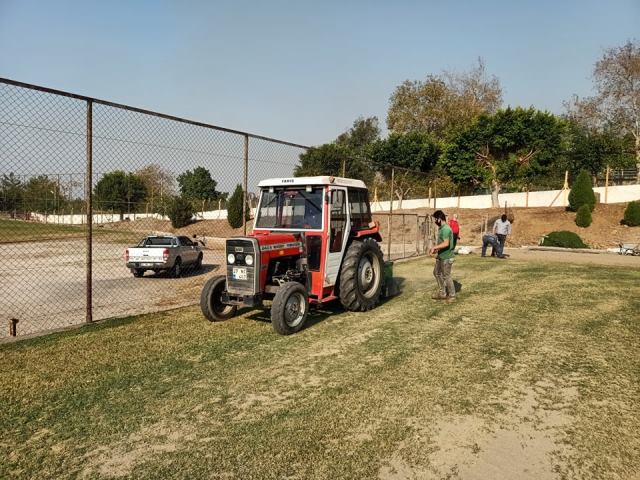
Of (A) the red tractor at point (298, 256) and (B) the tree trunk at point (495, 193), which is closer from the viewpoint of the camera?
(A) the red tractor at point (298, 256)

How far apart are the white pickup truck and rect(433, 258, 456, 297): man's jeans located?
9816mm

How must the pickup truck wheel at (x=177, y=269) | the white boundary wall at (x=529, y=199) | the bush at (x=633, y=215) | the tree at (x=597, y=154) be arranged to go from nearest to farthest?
the pickup truck wheel at (x=177, y=269), the bush at (x=633, y=215), the white boundary wall at (x=529, y=199), the tree at (x=597, y=154)

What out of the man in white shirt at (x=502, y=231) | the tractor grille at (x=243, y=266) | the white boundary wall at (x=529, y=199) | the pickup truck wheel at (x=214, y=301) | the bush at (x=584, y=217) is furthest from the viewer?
the white boundary wall at (x=529, y=199)

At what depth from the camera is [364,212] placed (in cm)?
782

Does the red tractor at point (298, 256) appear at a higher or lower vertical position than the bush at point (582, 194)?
lower

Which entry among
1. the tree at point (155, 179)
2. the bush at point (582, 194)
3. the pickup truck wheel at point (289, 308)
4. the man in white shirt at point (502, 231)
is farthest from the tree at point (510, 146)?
the pickup truck wheel at point (289, 308)

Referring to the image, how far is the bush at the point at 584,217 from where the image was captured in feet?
79.6

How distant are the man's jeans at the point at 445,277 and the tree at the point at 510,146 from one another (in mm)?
27112

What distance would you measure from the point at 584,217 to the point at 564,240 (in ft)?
14.3

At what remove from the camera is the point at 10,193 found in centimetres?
766

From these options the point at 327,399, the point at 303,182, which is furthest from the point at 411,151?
the point at 327,399

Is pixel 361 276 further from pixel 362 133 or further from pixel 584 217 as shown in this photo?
pixel 362 133

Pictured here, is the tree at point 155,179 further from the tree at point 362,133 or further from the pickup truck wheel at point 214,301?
the tree at point 362,133

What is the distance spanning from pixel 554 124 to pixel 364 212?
30170 millimetres
